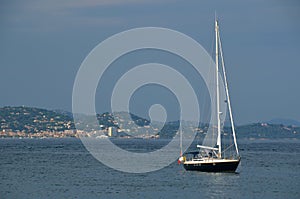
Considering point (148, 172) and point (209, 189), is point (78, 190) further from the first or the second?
point (148, 172)

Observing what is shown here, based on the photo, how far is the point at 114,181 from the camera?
76375mm

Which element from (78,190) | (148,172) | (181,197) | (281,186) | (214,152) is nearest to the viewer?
(181,197)

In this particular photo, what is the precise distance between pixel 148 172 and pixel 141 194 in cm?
2448

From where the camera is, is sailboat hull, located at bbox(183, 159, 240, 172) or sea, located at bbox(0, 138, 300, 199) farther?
sailboat hull, located at bbox(183, 159, 240, 172)

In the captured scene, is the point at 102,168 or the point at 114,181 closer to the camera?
the point at 114,181

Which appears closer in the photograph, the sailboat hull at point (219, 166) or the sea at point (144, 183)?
the sea at point (144, 183)

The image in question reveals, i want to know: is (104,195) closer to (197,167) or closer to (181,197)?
(181,197)

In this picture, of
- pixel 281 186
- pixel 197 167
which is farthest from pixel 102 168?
pixel 281 186

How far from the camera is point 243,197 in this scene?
63094mm

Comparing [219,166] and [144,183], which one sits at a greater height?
[219,166]

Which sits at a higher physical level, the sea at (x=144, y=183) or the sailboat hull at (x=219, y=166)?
the sailboat hull at (x=219, y=166)

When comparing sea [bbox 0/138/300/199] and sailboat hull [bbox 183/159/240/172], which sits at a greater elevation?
sailboat hull [bbox 183/159/240/172]

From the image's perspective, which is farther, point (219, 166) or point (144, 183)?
point (219, 166)

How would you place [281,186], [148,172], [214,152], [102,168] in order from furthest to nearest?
[102,168] → [148,172] → [214,152] → [281,186]
